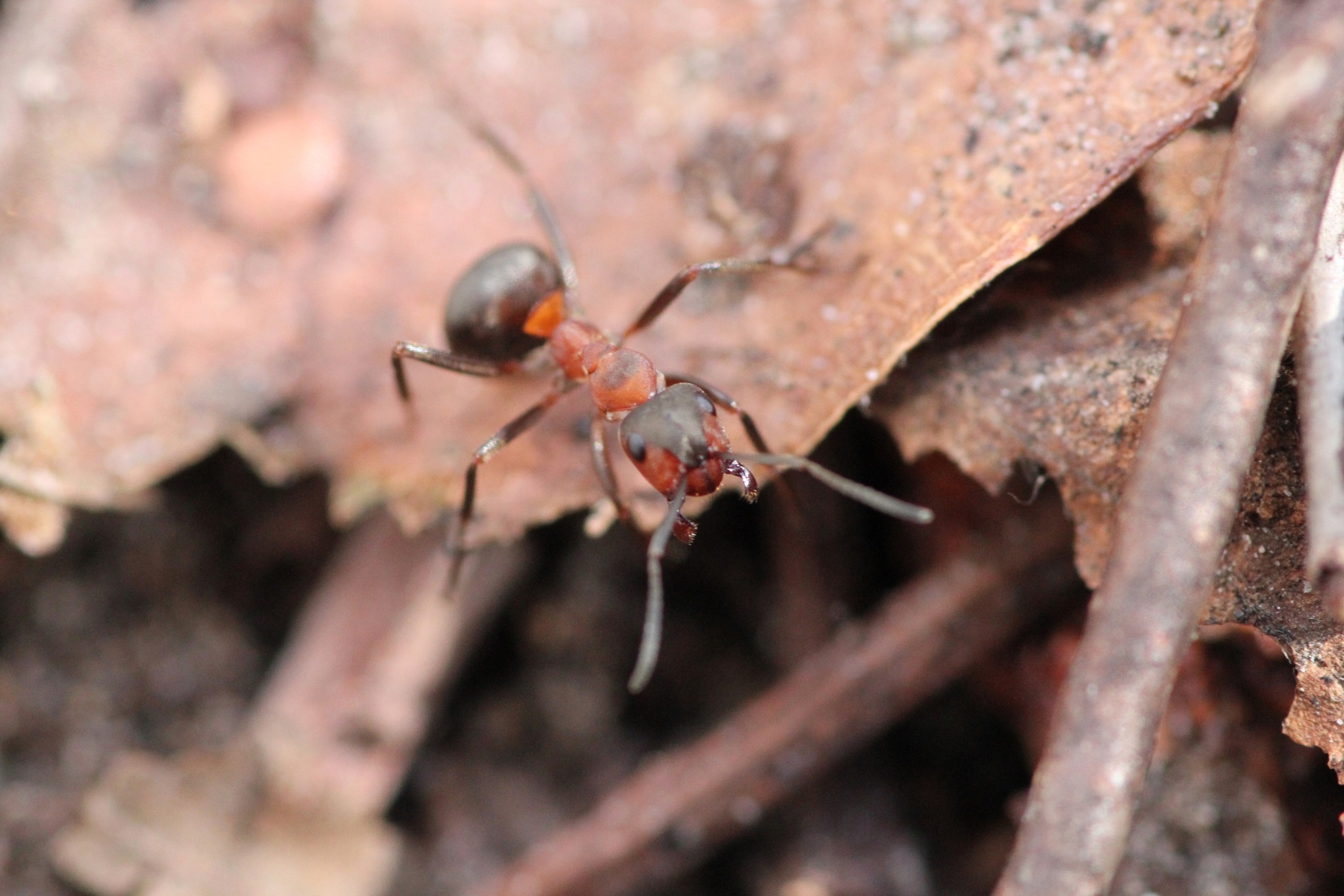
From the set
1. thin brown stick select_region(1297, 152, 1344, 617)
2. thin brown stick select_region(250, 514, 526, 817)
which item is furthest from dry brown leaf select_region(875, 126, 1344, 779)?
thin brown stick select_region(250, 514, 526, 817)

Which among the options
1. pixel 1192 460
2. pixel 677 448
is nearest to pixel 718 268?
pixel 677 448

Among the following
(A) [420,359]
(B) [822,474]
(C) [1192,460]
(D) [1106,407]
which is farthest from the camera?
(A) [420,359]

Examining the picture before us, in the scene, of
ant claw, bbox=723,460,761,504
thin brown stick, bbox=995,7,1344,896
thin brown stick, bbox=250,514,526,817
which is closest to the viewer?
thin brown stick, bbox=995,7,1344,896

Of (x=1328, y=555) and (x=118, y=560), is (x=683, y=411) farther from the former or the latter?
(x=118, y=560)

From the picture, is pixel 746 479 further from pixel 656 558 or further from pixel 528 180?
pixel 528 180

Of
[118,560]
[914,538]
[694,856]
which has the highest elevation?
[914,538]

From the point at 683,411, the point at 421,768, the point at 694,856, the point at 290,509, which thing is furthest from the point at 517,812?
the point at 683,411

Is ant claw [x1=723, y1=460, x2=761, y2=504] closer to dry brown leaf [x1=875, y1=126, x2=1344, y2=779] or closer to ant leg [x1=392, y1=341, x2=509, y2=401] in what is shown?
dry brown leaf [x1=875, y1=126, x2=1344, y2=779]
